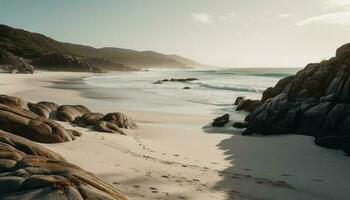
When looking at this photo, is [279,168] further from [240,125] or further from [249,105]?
[249,105]

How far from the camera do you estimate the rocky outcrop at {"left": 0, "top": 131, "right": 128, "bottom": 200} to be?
5.97 metres

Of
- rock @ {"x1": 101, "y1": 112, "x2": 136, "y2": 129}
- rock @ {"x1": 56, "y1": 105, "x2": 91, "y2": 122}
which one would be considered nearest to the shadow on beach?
rock @ {"x1": 101, "y1": 112, "x2": 136, "y2": 129}

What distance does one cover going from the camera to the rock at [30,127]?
1353 centimetres

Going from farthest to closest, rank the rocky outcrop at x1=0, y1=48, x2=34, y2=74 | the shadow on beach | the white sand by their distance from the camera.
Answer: the rocky outcrop at x1=0, y1=48, x2=34, y2=74, the shadow on beach, the white sand

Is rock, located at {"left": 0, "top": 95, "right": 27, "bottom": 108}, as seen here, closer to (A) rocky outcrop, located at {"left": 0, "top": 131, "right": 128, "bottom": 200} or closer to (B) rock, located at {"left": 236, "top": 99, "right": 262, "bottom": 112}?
(A) rocky outcrop, located at {"left": 0, "top": 131, "right": 128, "bottom": 200}

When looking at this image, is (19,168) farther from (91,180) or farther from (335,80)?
(335,80)

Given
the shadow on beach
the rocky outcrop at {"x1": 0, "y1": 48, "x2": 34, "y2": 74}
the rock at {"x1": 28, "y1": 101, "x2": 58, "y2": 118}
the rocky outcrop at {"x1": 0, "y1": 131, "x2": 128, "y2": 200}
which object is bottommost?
the shadow on beach

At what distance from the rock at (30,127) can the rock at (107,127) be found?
3.87m

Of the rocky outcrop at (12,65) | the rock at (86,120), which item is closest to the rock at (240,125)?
the rock at (86,120)

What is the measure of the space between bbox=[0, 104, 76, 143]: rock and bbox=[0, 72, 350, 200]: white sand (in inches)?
21.2

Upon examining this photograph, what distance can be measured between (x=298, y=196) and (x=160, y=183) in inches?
159

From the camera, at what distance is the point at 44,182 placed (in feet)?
20.5

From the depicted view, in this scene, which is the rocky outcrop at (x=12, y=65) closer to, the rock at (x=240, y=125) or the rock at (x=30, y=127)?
the rock at (x=240, y=125)

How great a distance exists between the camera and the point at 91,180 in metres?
6.80
